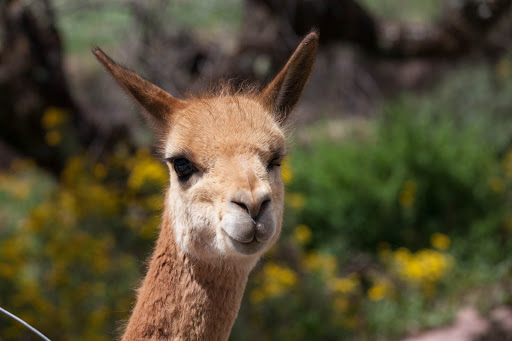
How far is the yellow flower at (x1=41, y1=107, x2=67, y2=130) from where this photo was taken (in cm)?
572

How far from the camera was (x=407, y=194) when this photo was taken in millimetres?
8125

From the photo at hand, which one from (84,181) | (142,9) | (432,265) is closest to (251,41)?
(142,9)

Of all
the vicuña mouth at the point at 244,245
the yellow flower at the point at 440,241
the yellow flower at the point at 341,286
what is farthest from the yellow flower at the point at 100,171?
the yellow flower at the point at 440,241

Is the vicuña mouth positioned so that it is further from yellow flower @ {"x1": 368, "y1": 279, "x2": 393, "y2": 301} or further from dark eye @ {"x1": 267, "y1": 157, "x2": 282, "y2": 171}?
yellow flower @ {"x1": 368, "y1": 279, "x2": 393, "y2": 301}

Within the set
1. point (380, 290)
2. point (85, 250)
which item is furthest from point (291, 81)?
point (380, 290)

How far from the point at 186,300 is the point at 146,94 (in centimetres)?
113

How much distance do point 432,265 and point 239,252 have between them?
4660 millimetres

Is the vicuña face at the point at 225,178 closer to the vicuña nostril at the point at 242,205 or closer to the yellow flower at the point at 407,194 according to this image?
the vicuña nostril at the point at 242,205

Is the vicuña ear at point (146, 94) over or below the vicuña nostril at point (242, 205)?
over

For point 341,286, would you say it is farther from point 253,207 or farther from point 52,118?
point 253,207

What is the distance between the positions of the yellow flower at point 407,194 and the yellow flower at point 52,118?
5.10 metres

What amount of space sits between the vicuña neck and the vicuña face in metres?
0.10

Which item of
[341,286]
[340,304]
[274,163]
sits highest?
[341,286]

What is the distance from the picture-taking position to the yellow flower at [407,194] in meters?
8.06
